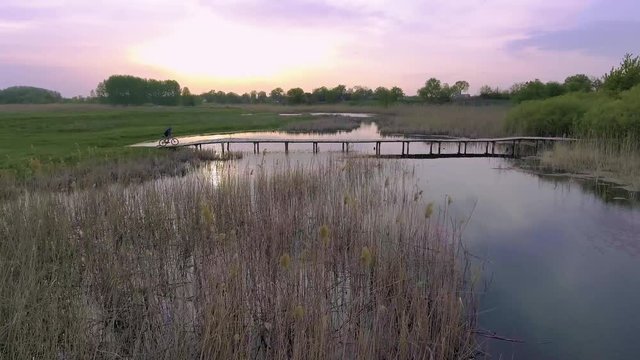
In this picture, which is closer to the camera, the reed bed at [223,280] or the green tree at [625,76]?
the reed bed at [223,280]

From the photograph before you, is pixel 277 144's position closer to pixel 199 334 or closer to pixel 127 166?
pixel 127 166

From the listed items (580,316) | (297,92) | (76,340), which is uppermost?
(297,92)

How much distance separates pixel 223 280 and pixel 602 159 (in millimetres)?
16931

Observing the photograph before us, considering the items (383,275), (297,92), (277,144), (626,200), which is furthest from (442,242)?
(297,92)

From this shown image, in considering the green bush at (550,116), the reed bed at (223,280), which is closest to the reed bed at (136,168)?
the reed bed at (223,280)

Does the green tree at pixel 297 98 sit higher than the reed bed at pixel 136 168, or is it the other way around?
the green tree at pixel 297 98

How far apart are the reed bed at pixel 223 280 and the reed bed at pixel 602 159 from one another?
10530 mm

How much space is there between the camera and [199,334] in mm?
4266

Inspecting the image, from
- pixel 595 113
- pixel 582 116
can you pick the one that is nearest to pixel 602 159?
pixel 595 113

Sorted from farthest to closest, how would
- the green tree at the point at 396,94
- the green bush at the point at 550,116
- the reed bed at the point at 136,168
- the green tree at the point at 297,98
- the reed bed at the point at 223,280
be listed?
the green tree at the point at 297,98 < the green tree at the point at 396,94 < the green bush at the point at 550,116 < the reed bed at the point at 136,168 < the reed bed at the point at 223,280

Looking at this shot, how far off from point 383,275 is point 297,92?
106757mm

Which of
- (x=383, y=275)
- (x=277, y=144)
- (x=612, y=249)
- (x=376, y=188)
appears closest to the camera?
(x=383, y=275)

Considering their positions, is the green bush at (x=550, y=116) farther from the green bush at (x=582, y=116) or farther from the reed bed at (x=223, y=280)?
the reed bed at (x=223, y=280)

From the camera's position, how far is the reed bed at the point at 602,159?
15.0 meters
